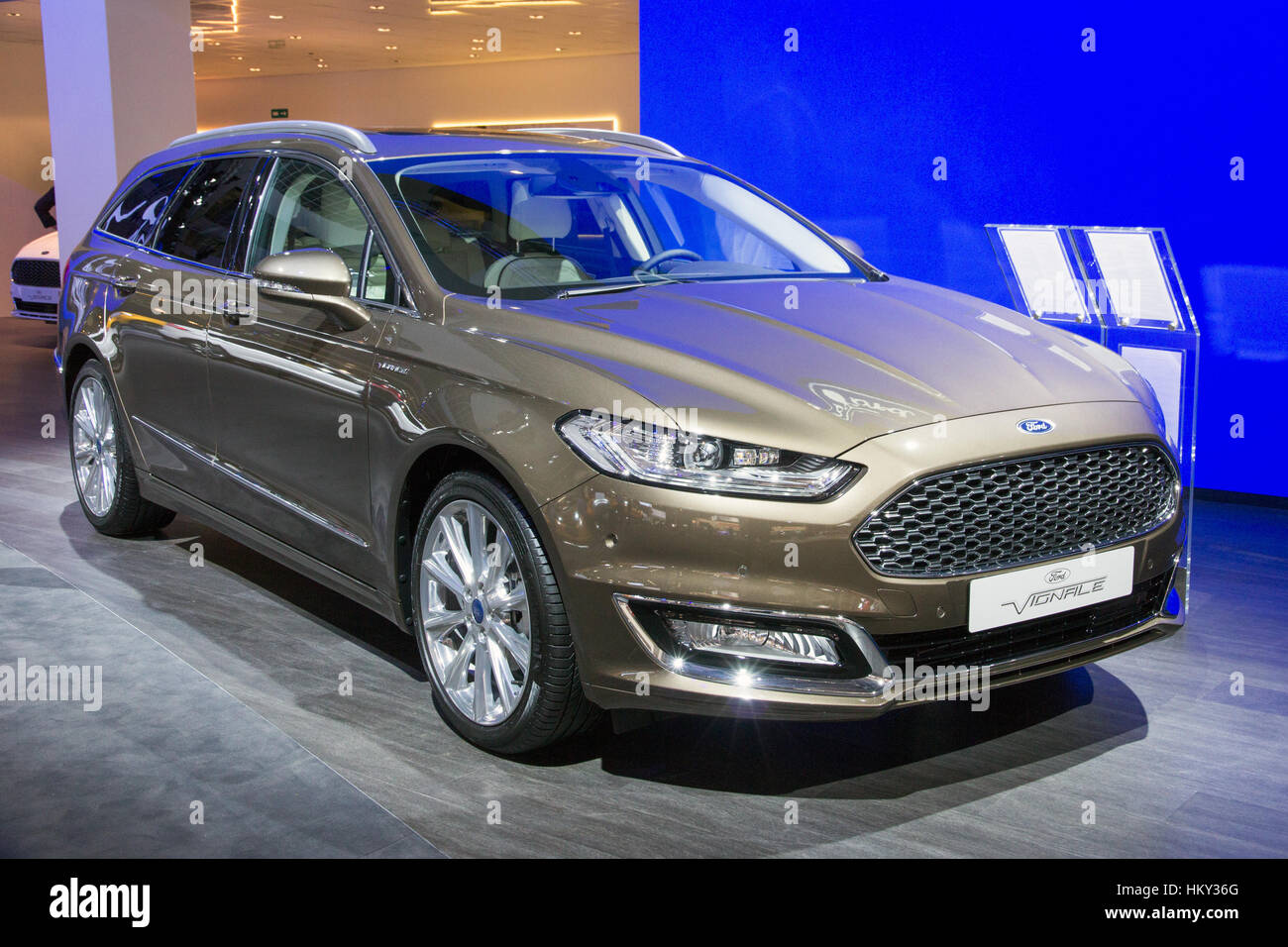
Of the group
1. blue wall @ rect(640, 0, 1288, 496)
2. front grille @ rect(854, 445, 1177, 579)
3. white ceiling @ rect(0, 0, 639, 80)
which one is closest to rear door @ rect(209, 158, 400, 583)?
front grille @ rect(854, 445, 1177, 579)

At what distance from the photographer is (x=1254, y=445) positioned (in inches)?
231

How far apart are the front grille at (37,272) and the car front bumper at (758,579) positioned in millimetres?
11580

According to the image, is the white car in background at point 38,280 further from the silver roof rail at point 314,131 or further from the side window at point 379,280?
the side window at point 379,280

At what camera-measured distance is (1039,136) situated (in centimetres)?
628

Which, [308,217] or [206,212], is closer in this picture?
[308,217]

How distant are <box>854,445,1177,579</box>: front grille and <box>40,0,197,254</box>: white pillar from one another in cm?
858

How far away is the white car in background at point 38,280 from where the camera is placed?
12586mm

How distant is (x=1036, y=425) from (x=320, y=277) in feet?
6.00

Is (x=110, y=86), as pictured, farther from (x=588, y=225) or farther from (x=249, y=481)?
(x=588, y=225)

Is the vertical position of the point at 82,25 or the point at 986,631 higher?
the point at 82,25

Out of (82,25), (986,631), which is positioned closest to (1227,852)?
(986,631)

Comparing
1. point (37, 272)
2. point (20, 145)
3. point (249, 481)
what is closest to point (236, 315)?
point (249, 481)
